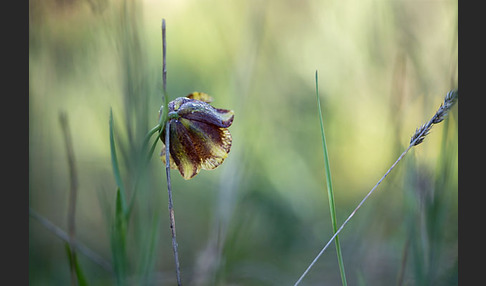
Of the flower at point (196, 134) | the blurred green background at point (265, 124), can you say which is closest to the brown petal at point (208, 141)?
the flower at point (196, 134)

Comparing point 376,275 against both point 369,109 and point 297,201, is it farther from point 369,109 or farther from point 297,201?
point 369,109

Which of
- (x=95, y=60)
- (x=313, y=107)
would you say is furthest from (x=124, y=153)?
(x=313, y=107)

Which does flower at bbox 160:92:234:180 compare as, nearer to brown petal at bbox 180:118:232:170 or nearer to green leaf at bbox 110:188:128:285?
brown petal at bbox 180:118:232:170

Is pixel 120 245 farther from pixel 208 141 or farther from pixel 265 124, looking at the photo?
pixel 265 124

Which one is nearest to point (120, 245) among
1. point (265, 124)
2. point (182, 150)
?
point (182, 150)

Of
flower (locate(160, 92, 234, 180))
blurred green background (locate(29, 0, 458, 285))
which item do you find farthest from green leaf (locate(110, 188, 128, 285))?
blurred green background (locate(29, 0, 458, 285))

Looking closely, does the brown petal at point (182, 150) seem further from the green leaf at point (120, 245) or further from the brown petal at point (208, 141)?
the green leaf at point (120, 245)
